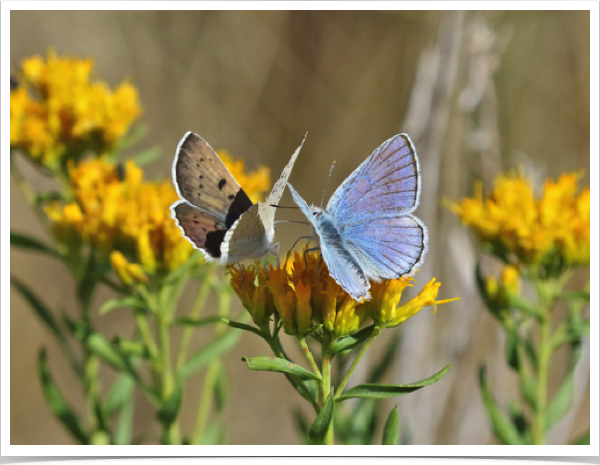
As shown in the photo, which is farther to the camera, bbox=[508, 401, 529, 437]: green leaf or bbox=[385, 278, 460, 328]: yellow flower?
bbox=[508, 401, 529, 437]: green leaf

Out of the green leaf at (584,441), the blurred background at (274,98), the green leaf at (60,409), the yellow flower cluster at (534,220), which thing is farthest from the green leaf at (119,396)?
the blurred background at (274,98)

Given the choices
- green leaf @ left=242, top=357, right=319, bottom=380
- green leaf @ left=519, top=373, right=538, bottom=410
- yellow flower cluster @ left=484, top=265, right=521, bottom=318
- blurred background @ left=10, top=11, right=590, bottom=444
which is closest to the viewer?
green leaf @ left=242, top=357, right=319, bottom=380

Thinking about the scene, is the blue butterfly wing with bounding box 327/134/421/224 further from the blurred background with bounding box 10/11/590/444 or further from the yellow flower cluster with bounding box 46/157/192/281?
the blurred background with bounding box 10/11/590/444

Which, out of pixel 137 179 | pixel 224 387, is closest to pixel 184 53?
pixel 137 179

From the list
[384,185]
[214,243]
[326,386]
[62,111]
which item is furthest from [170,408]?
[62,111]

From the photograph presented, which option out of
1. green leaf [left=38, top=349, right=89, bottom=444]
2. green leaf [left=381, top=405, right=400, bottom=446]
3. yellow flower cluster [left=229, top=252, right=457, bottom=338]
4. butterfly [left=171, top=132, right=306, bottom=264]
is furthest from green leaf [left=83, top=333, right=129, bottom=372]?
green leaf [left=381, top=405, right=400, bottom=446]

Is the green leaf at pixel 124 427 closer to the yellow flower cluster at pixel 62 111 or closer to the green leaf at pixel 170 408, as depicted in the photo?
the green leaf at pixel 170 408

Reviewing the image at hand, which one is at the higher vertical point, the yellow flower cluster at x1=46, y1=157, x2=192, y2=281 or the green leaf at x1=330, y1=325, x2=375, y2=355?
the yellow flower cluster at x1=46, y1=157, x2=192, y2=281

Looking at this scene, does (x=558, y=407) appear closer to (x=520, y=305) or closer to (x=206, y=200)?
(x=520, y=305)
